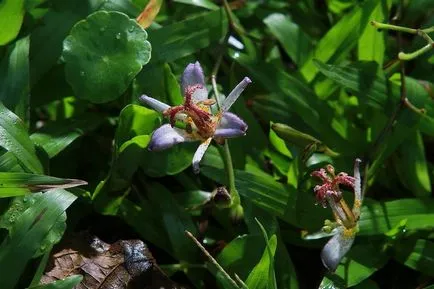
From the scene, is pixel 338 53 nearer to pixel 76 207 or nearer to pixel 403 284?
pixel 403 284

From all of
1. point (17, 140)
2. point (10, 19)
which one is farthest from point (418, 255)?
point (10, 19)

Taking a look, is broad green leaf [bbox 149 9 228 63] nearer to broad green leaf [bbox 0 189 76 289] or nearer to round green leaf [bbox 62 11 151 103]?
round green leaf [bbox 62 11 151 103]

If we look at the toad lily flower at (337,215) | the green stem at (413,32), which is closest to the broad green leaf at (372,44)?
the green stem at (413,32)

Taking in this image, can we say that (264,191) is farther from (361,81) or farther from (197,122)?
(361,81)

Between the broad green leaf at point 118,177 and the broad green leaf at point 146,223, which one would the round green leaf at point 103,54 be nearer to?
the broad green leaf at point 118,177

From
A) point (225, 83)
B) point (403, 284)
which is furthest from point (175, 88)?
point (403, 284)

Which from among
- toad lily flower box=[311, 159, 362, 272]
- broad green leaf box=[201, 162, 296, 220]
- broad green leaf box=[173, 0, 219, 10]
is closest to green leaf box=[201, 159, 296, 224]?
broad green leaf box=[201, 162, 296, 220]
